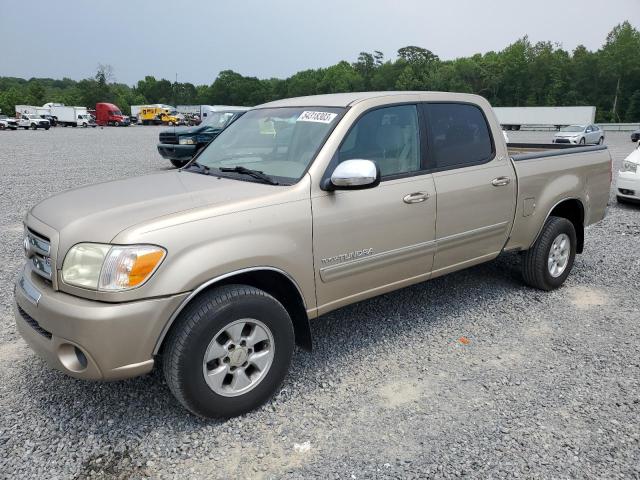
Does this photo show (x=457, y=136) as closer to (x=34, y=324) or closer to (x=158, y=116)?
(x=34, y=324)

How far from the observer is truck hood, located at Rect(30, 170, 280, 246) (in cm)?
272

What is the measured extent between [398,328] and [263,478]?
6.71 ft

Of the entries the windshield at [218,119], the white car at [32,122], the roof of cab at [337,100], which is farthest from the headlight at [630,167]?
the white car at [32,122]

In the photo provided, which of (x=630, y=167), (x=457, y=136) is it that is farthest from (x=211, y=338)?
(x=630, y=167)

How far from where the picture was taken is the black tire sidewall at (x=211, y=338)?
273cm

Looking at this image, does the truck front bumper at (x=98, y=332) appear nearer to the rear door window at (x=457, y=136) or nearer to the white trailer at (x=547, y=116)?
the rear door window at (x=457, y=136)

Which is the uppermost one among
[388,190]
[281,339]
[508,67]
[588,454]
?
[508,67]

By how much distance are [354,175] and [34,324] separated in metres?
1.99

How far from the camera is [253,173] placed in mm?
3455

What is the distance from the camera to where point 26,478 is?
8.38 feet

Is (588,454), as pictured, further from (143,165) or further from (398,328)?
(143,165)

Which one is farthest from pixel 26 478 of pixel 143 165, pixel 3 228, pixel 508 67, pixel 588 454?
pixel 508 67

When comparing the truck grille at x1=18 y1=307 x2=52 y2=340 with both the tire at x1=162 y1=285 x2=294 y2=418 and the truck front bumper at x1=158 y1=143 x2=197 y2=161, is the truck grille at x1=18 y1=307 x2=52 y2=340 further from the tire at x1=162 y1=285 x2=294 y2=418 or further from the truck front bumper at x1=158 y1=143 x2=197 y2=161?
the truck front bumper at x1=158 y1=143 x2=197 y2=161

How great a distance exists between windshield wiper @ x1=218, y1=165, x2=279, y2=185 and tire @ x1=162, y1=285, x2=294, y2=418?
29.3 inches
